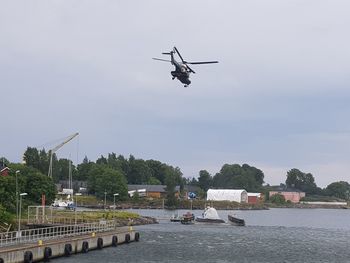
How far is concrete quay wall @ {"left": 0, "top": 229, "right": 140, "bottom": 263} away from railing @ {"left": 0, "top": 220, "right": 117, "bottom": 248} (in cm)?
147

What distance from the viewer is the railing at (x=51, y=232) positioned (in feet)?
228

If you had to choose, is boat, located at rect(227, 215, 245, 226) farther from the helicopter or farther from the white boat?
the helicopter

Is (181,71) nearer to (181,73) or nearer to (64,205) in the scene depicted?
(181,73)

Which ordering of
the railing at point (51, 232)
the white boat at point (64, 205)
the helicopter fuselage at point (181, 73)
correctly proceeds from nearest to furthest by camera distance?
the helicopter fuselage at point (181, 73), the railing at point (51, 232), the white boat at point (64, 205)

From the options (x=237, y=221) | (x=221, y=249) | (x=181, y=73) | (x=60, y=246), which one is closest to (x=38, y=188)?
(x=237, y=221)

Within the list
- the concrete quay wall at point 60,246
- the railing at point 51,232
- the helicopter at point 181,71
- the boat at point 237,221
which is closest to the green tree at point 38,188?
the railing at point 51,232

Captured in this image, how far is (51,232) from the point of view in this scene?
87.2 meters

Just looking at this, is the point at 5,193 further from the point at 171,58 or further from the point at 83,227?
the point at 171,58

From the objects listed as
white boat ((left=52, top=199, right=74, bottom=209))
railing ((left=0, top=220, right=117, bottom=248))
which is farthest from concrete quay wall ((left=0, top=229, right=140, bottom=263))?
white boat ((left=52, top=199, right=74, bottom=209))

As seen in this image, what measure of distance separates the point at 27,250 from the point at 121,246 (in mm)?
30444

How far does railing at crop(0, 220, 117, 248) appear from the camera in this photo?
69.4 m

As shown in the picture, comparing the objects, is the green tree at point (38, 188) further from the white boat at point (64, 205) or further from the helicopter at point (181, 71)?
the helicopter at point (181, 71)

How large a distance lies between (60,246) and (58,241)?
1.62 m

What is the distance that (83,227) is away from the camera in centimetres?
9231
